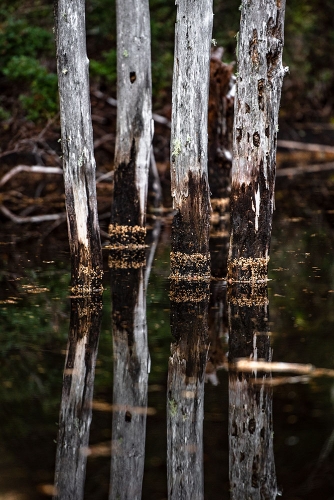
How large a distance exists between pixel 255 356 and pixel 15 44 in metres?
14.7

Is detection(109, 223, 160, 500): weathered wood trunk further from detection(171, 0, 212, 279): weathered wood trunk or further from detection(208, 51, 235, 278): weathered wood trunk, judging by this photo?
detection(208, 51, 235, 278): weathered wood trunk

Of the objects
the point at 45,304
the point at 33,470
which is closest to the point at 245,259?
the point at 45,304

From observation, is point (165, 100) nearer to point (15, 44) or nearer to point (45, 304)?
point (15, 44)

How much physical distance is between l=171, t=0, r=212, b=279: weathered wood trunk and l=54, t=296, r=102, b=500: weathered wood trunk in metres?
1.39

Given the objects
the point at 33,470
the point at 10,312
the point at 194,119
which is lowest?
the point at 10,312

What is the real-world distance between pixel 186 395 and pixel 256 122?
3779 millimetres

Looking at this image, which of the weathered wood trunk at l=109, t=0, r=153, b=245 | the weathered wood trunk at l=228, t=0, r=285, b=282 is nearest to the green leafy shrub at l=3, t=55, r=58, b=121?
the weathered wood trunk at l=109, t=0, r=153, b=245

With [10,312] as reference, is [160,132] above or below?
below

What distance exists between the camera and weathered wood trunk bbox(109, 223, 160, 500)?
5.14 meters

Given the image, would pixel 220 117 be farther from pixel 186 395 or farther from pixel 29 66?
pixel 186 395

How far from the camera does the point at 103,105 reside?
2222 centimetres

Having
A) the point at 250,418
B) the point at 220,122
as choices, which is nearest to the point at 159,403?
the point at 250,418

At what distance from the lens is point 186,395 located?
6.24 metres

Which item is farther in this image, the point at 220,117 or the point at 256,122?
the point at 220,117
